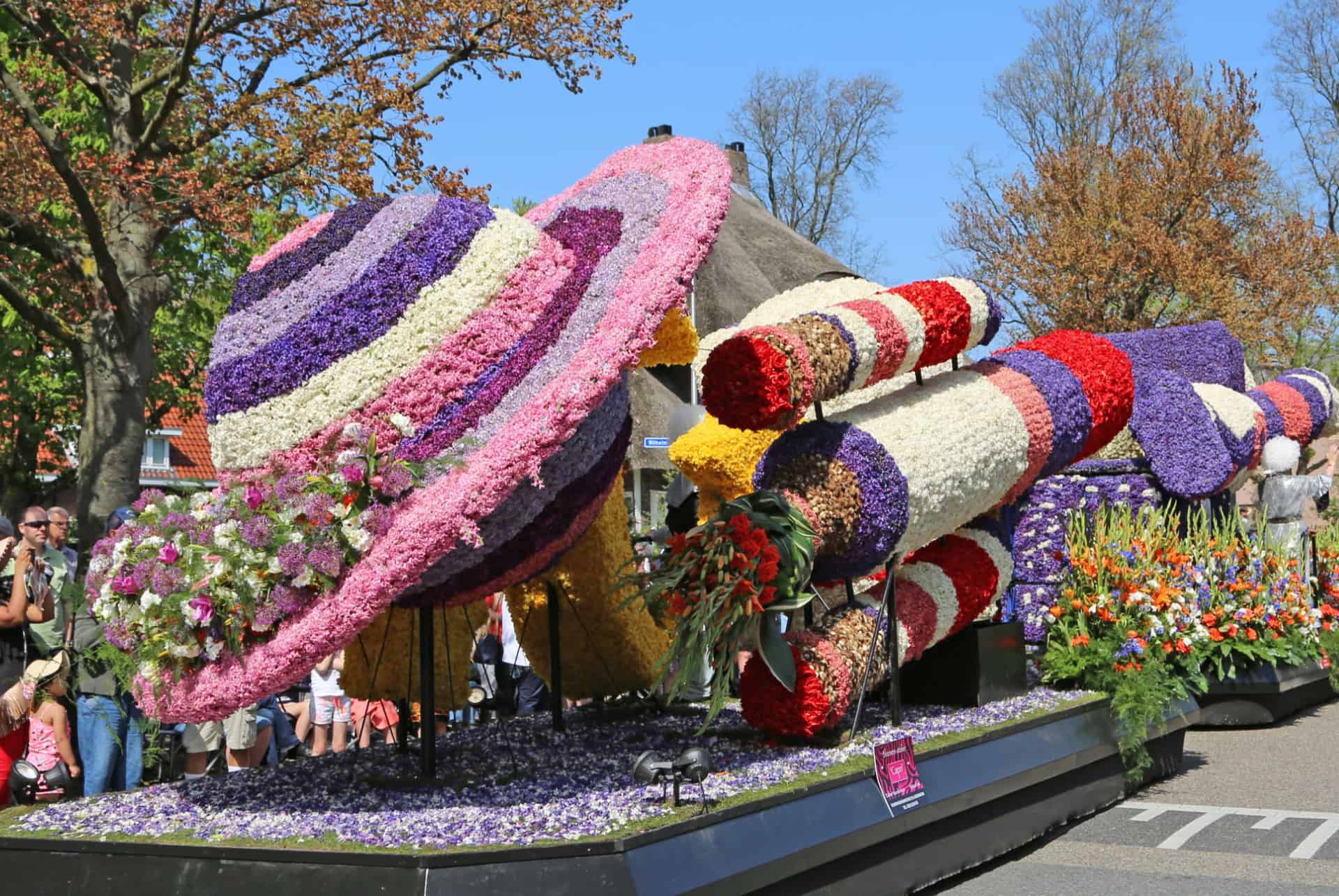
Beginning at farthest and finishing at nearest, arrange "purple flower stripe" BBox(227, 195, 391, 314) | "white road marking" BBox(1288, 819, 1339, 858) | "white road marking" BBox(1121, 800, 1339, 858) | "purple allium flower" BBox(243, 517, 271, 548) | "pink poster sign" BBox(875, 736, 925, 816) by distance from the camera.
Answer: "white road marking" BBox(1121, 800, 1339, 858) → "white road marking" BBox(1288, 819, 1339, 858) → "pink poster sign" BBox(875, 736, 925, 816) → "purple flower stripe" BBox(227, 195, 391, 314) → "purple allium flower" BBox(243, 517, 271, 548)

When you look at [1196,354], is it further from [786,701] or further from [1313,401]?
[786,701]

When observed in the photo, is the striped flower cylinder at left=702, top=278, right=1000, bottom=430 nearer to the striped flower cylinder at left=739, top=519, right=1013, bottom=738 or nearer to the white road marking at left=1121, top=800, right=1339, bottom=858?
the striped flower cylinder at left=739, top=519, right=1013, bottom=738

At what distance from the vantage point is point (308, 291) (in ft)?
16.4

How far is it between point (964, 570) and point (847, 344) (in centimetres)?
170

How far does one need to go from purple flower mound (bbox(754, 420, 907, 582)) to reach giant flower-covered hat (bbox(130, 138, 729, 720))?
4.10 feet

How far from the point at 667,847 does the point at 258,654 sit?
1377 mm

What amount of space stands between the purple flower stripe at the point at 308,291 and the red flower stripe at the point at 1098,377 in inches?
153

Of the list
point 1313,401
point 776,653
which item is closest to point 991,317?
point 776,653

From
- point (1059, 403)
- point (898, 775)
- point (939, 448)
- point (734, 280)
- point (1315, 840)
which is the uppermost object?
point (734, 280)

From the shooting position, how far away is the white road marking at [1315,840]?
675 cm

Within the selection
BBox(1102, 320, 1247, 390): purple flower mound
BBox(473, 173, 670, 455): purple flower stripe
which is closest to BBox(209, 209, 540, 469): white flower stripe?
BBox(473, 173, 670, 455): purple flower stripe

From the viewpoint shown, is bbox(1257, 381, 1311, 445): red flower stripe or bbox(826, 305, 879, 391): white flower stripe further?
bbox(1257, 381, 1311, 445): red flower stripe

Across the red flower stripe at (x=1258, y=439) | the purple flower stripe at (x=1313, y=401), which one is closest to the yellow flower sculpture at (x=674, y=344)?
the red flower stripe at (x=1258, y=439)

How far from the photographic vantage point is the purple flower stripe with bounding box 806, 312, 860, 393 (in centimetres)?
611
